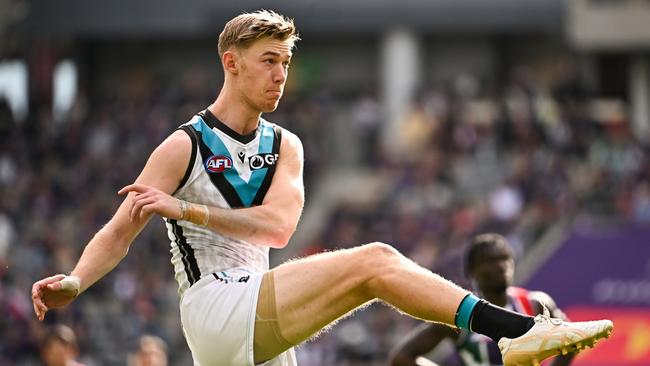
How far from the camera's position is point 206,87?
1075 inches

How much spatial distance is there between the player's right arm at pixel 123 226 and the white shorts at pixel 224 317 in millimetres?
418

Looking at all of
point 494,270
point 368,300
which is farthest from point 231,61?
point 494,270

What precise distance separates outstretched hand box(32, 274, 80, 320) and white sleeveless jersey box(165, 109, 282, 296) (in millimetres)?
629

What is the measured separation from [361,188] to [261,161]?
19.1 meters

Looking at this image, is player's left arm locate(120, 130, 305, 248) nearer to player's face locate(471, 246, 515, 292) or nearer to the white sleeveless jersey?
the white sleeveless jersey

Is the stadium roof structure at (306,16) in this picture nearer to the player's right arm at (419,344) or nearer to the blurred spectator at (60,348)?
the blurred spectator at (60,348)

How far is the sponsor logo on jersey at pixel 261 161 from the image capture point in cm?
679

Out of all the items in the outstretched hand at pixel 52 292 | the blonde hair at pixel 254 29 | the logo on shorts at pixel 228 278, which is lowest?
the outstretched hand at pixel 52 292

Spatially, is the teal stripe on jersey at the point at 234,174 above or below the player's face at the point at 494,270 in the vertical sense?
above

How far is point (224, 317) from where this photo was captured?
6.47 m

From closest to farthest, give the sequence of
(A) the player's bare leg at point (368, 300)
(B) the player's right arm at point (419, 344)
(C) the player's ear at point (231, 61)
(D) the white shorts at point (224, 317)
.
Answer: (A) the player's bare leg at point (368, 300)
(D) the white shorts at point (224, 317)
(C) the player's ear at point (231, 61)
(B) the player's right arm at point (419, 344)

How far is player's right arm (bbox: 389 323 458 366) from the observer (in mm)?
8266

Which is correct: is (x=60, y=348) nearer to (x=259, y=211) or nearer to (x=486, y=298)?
(x=486, y=298)

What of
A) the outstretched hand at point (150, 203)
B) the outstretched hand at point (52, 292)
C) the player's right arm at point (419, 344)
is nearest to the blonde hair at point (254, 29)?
the outstretched hand at point (150, 203)
